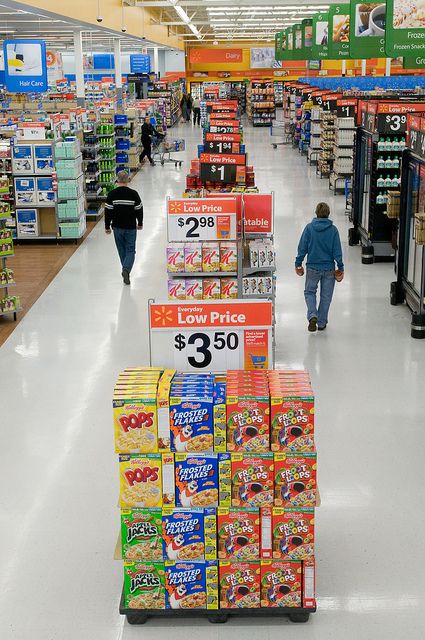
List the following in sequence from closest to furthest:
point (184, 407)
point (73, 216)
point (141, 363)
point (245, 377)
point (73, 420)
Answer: point (184, 407)
point (245, 377)
point (73, 420)
point (141, 363)
point (73, 216)

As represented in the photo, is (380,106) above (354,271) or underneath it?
above

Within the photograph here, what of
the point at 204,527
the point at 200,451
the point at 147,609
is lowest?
the point at 147,609

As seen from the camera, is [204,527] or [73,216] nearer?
[204,527]

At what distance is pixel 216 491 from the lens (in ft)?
15.3

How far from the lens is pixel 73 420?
25.3 ft

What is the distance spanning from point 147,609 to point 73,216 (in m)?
11.3

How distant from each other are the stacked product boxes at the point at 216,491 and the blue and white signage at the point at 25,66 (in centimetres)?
1529

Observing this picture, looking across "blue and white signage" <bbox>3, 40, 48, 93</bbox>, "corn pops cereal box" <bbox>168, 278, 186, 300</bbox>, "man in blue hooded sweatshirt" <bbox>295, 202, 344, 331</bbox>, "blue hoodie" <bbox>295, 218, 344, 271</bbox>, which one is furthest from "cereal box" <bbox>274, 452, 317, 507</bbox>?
"blue and white signage" <bbox>3, 40, 48, 93</bbox>

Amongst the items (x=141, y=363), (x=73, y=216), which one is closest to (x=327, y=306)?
(x=141, y=363)

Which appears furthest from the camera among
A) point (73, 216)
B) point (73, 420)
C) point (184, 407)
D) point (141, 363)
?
point (73, 216)

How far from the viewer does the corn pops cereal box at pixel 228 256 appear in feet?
28.3

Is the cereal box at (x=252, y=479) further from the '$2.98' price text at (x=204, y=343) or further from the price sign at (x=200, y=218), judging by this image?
the price sign at (x=200, y=218)

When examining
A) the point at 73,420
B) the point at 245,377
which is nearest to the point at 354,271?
the point at 73,420

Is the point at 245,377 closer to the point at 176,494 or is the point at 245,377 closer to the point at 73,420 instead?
the point at 176,494
